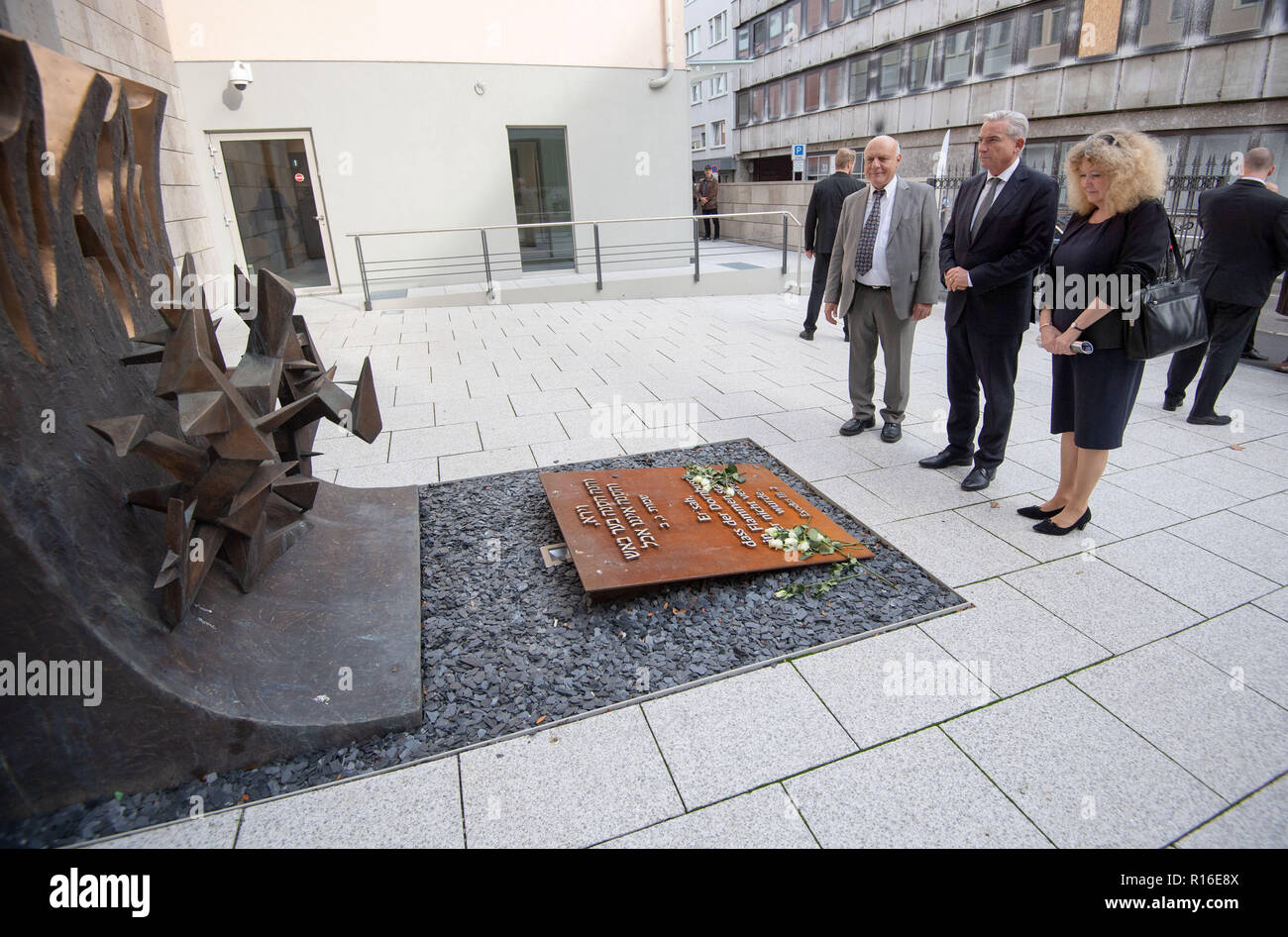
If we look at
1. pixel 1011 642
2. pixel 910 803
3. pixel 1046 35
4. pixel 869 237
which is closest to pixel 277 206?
pixel 869 237

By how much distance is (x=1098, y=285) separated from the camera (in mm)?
3229

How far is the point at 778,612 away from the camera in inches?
122

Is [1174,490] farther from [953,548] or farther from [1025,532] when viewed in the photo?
[953,548]

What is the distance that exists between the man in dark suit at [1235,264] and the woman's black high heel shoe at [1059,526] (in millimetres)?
2518

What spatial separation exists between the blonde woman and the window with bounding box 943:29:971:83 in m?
25.4

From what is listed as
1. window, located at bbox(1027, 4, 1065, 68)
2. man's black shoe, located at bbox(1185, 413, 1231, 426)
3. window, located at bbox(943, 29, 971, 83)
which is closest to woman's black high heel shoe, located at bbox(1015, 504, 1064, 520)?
man's black shoe, located at bbox(1185, 413, 1231, 426)

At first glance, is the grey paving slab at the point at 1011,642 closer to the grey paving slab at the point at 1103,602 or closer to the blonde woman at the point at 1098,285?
the grey paving slab at the point at 1103,602

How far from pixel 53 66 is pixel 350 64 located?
11.2 m

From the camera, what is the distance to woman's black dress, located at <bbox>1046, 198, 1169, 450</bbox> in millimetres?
3080

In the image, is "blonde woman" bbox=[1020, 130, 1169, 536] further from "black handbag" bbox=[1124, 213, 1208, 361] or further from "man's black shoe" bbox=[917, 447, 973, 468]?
"man's black shoe" bbox=[917, 447, 973, 468]

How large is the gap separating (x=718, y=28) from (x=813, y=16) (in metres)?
11.0

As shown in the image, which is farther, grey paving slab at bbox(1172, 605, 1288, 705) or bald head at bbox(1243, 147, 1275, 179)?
bald head at bbox(1243, 147, 1275, 179)
